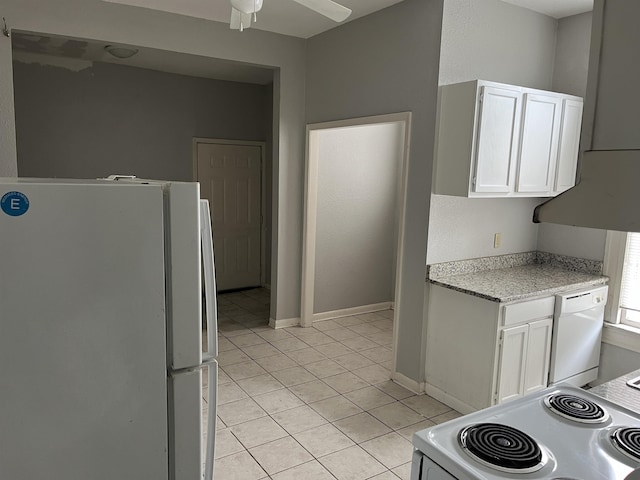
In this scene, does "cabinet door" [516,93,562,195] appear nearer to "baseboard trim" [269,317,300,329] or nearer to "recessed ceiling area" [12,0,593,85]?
"recessed ceiling area" [12,0,593,85]

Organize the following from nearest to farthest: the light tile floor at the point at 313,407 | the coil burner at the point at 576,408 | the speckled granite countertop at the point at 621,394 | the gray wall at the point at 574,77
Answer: the coil burner at the point at 576,408 → the speckled granite countertop at the point at 621,394 → the light tile floor at the point at 313,407 → the gray wall at the point at 574,77

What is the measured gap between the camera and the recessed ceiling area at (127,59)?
4.38m

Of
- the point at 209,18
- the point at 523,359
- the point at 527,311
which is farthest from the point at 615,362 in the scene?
the point at 209,18

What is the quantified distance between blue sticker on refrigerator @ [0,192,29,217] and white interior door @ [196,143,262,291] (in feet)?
16.6

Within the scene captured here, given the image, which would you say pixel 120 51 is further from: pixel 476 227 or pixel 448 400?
pixel 448 400

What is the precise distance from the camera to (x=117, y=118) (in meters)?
5.35

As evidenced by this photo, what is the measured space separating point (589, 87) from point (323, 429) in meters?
2.67

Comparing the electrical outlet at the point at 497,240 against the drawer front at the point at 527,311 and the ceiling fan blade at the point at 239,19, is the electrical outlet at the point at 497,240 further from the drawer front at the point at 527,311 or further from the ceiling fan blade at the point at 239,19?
the ceiling fan blade at the point at 239,19

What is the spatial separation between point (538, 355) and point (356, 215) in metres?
2.56

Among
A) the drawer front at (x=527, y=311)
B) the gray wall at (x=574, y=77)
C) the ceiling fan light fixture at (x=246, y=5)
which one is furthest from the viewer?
the gray wall at (x=574, y=77)

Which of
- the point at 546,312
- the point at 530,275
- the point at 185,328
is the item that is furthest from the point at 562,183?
the point at 185,328

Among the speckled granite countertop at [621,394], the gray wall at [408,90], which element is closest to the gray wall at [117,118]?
the gray wall at [408,90]

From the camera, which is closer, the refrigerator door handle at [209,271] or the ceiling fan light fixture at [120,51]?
the refrigerator door handle at [209,271]

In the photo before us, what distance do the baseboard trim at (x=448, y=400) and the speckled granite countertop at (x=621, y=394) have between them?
1383 millimetres
